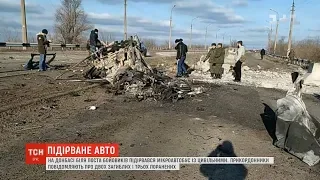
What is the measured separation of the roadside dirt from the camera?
477cm

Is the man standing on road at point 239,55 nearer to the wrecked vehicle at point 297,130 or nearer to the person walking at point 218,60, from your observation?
the person walking at point 218,60

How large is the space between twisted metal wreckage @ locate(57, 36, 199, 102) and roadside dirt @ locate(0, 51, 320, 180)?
1.46 ft

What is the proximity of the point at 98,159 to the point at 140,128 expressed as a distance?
1.95 metres

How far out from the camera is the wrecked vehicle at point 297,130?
540cm

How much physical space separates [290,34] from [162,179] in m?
43.8

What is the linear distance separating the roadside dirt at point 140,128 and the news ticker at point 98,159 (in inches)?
6.2

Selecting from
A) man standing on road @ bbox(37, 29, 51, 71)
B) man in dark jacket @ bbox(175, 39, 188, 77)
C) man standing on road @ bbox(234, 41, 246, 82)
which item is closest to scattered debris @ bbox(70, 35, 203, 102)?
man standing on road @ bbox(37, 29, 51, 71)

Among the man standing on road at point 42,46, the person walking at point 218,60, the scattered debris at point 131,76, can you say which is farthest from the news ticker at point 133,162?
the person walking at point 218,60

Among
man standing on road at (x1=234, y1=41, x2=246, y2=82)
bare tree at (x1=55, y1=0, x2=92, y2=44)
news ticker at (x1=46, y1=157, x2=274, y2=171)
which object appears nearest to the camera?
news ticker at (x1=46, y1=157, x2=274, y2=171)

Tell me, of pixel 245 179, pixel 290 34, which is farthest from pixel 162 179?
pixel 290 34

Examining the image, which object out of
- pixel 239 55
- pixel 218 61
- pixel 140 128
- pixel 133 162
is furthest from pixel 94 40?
pixel 133 162

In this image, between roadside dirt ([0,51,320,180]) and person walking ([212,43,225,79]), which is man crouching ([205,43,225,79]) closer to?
person walking ([212,43,225,79])

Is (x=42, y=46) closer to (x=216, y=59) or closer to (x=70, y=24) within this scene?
(x=216, y=59)

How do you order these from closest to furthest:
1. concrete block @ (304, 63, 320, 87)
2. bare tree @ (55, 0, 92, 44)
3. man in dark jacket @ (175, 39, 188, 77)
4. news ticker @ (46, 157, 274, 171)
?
news ticker @ (46, 157, 274, 171) → concrete block @ (304, 63, 320, 87) → man in dark jacket @ (175, 39, 188, 77) → bare tree @ (55, 0, 92, 44)
